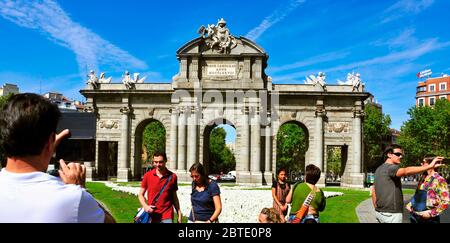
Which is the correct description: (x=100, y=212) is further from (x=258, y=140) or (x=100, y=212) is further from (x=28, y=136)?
(x=258, y=140)

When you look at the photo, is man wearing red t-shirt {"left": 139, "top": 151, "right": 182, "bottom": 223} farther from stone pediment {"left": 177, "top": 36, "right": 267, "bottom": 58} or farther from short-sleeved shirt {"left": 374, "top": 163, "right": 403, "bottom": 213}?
stone pediment {"left": 177, "top": 36, "right": 267, "bottom": 58}

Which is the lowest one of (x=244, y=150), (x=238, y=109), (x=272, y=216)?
(x=244, y=150)

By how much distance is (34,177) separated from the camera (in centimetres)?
301

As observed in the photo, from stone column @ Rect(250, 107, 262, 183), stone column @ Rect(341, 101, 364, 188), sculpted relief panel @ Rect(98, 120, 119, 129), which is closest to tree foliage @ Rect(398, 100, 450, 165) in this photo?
stone column @ Rect(341, 101, 364, 188)

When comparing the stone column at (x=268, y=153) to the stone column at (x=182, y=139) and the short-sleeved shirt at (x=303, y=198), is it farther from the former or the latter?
the short-sleeved shirt at (x=303, y=198)

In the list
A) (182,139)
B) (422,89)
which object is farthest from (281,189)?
(422,89)

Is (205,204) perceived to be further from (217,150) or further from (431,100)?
(217,150)

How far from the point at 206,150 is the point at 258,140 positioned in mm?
5721

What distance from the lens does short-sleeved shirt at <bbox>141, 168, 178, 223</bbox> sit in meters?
8.70

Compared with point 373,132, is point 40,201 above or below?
below

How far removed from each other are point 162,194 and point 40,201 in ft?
19.8

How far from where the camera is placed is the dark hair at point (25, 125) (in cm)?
302

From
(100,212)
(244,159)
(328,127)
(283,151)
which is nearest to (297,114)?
(328,127)

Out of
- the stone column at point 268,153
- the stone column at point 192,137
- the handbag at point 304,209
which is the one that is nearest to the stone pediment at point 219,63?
the stone column at point 192,137
